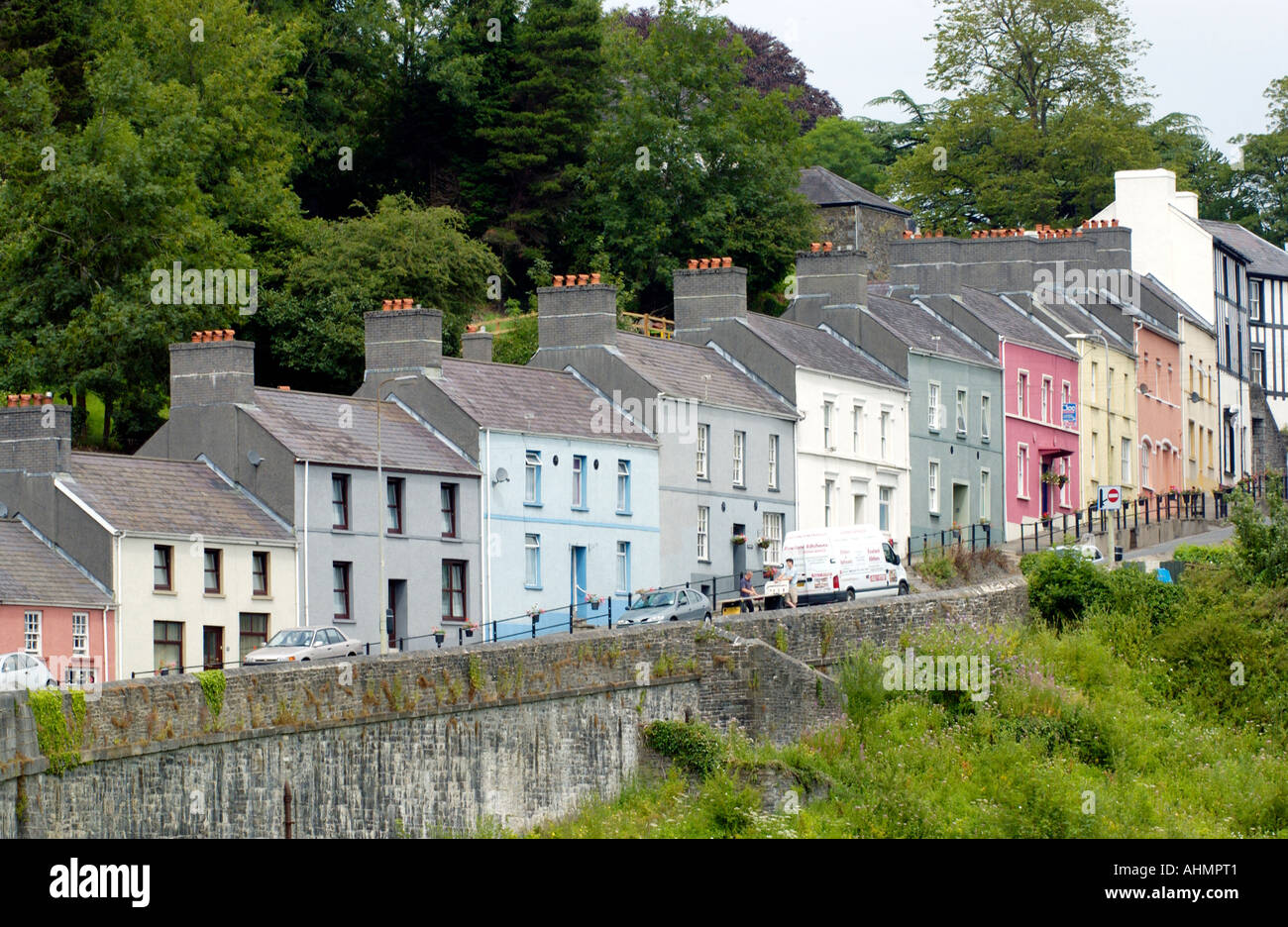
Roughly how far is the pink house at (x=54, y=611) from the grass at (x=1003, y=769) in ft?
45.6

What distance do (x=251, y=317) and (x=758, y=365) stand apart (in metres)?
15.8

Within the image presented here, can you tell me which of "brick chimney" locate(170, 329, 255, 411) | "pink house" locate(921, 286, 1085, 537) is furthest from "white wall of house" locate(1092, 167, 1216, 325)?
"brick chimney" locate(170, 329, 255, 411)

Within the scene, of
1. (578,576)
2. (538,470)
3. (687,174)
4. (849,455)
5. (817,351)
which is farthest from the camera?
(687,174)

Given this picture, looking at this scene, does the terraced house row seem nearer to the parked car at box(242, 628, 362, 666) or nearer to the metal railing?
the metal railing

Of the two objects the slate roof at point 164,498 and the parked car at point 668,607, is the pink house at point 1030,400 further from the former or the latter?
the slate roof at point 164,498

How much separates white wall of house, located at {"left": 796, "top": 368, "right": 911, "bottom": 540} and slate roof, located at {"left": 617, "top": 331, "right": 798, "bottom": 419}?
105cm

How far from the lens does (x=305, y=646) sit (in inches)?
1906

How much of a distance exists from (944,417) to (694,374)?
10.0 meters

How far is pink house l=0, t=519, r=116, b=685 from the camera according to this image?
48.9 metres

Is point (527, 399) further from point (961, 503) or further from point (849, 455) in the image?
point (961, 503)

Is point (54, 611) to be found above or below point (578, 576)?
below

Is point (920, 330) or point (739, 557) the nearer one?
point (739, 557)

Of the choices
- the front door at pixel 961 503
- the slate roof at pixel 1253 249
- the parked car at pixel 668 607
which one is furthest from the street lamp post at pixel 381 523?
the slate roof at pixel 1253 249

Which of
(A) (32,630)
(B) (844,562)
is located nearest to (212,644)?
(A) (32,630)
